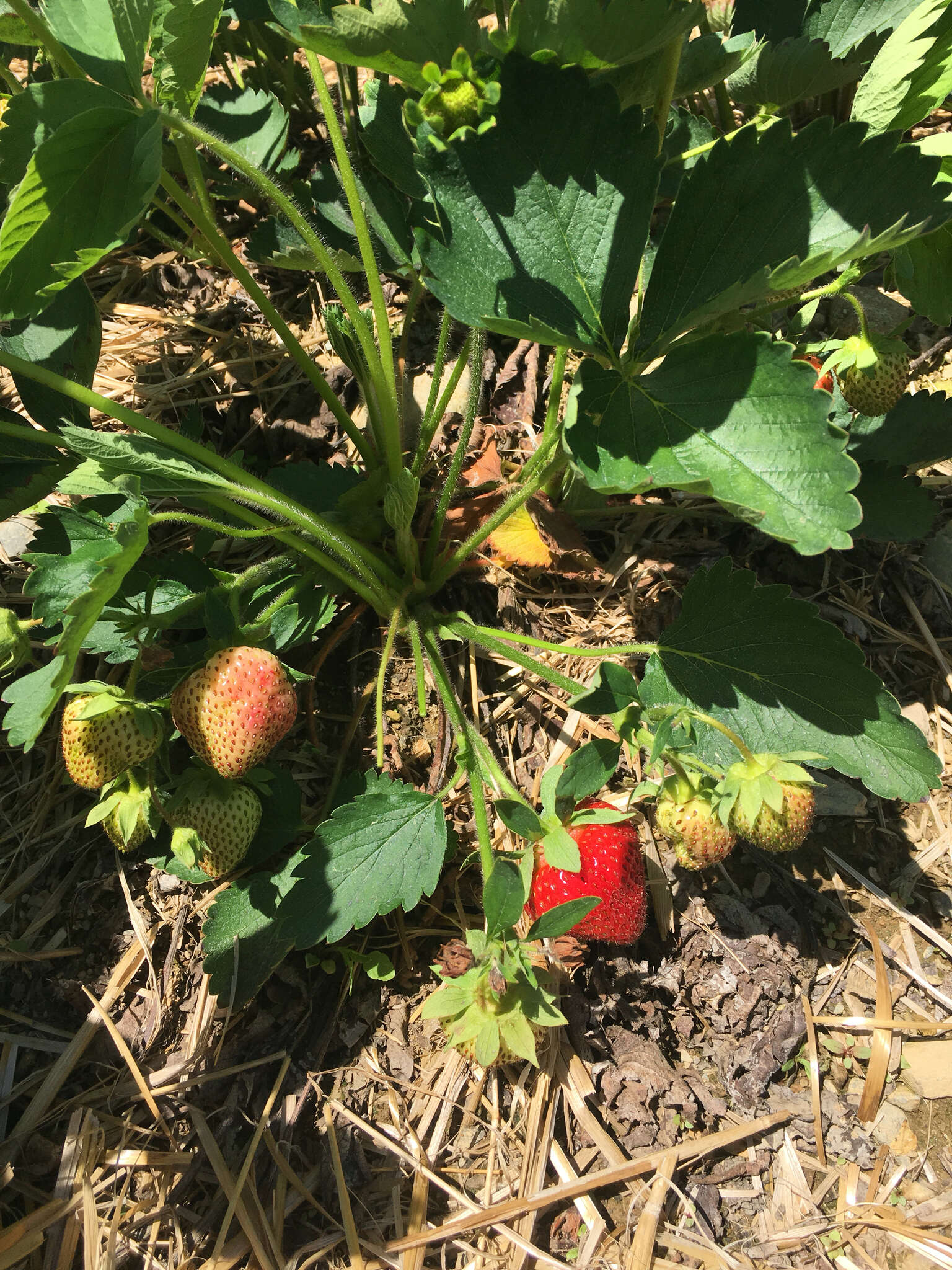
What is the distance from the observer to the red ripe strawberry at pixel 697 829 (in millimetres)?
1228

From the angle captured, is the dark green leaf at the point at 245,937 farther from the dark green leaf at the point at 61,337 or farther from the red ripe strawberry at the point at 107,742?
the dark green leaf at the point at 61,337

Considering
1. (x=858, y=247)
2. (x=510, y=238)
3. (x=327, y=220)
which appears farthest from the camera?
(x=327, y=220)

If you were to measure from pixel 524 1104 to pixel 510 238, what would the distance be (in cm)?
131

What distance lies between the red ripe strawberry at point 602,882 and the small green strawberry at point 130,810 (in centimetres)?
58

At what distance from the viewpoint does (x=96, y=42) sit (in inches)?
45.2

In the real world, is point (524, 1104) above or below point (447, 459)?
below

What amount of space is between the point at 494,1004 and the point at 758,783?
1.54 ft

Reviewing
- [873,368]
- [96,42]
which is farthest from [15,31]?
[873,368]

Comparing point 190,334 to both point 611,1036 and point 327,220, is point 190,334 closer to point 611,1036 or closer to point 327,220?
point 327,220

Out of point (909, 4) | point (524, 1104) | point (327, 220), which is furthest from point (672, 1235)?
point (909, 4)

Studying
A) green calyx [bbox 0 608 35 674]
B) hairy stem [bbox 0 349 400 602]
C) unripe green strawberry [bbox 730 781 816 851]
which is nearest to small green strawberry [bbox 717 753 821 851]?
unripe green strawberry [bbox 730 781 816 851]

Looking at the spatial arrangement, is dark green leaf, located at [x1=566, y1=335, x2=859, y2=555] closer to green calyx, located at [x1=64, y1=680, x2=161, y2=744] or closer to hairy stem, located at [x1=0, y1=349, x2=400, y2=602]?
hairy stem, located at [x1=0, y1=349, x2=400, y2=602]

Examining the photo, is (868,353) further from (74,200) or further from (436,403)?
(74,200)

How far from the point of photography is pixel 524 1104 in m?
1.44
